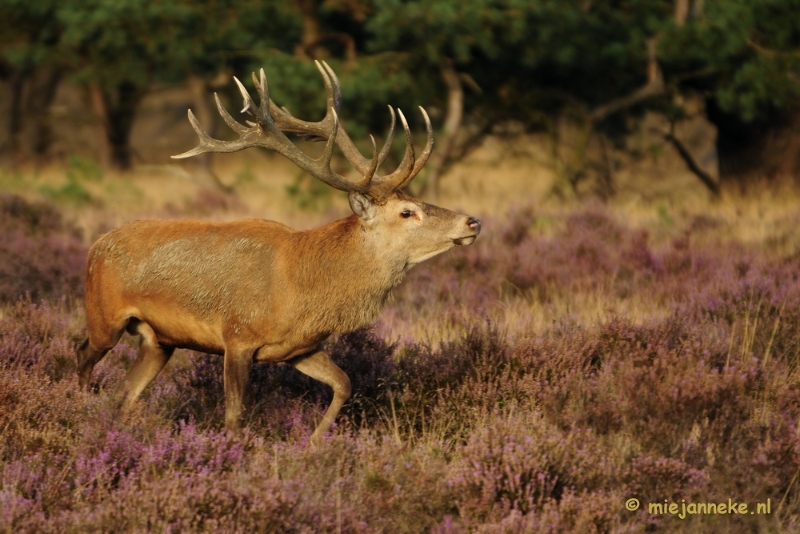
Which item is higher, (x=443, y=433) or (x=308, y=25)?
(x=308, y=25)

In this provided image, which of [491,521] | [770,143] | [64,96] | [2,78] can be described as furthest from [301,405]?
[64,96]

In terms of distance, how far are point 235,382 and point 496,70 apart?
38.1ft

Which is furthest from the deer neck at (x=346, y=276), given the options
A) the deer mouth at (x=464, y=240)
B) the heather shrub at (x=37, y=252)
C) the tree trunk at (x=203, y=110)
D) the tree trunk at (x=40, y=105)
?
the tree trunk at (x=40, y=105)

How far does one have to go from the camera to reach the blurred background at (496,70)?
44.7 feet

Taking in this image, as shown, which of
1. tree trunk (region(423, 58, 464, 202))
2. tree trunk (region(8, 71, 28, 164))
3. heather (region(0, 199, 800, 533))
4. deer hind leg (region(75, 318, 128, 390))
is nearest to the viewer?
heather (region(0, 199, 800, 533))

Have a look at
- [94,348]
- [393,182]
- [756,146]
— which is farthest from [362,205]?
[756,146]

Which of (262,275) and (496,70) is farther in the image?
(496,70)

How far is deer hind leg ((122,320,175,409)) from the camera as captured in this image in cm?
568

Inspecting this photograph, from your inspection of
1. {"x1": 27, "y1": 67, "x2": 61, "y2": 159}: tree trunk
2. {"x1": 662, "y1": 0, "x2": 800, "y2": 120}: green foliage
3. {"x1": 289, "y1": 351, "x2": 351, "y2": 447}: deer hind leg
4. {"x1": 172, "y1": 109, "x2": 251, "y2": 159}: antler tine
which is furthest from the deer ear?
{"x1": 27, "y1": 67, "x2": 61, "y2": 159}: tree trunk

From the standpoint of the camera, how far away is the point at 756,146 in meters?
15.5

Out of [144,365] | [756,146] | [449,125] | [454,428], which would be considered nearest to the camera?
[454,428]

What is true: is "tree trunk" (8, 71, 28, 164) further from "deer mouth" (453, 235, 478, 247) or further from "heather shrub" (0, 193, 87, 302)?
"deer mouth" (453, 235, 478, 247)

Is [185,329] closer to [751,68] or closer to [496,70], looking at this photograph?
[751,68]

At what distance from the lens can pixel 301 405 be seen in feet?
18.1
